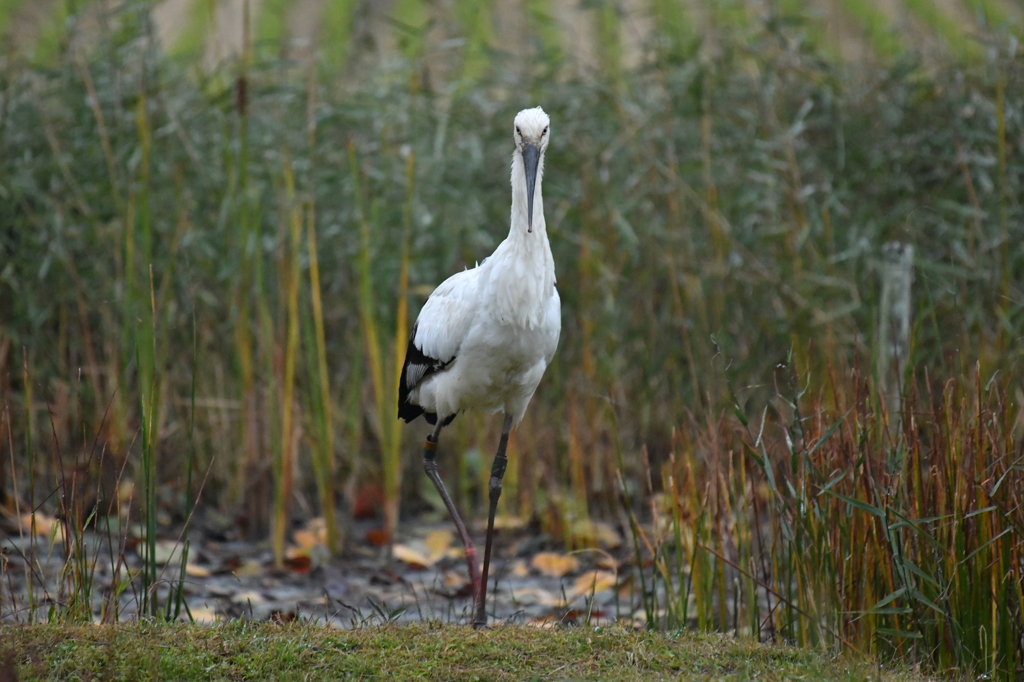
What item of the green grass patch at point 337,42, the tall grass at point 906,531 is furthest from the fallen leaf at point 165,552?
the green grass patch at point 337,42

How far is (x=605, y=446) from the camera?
19.8ft

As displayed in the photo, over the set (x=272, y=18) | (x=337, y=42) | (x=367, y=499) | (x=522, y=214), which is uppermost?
(x=272, y=18)

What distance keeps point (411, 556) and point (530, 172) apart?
2452mm

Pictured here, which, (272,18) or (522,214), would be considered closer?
(522,214)

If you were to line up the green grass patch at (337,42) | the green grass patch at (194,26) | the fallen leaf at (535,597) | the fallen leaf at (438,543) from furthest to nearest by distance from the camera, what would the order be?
the green grass patch at (194,26), the green grass patch at (337,42), the fallen leaf at (438,543), the fallen leaf at (535,597)

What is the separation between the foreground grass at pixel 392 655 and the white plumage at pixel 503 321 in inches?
41.7

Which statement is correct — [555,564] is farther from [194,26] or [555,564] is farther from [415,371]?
[194,26]

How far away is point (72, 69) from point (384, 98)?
1.69 meters

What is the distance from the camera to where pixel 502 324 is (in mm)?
3840

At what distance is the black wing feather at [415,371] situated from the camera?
4.30m

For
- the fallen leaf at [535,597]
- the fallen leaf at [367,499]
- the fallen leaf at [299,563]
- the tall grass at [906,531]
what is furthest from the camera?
Result: the fallen leaf at [367,499]

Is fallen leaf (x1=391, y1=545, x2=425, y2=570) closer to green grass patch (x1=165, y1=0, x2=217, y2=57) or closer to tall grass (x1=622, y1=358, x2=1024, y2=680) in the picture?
tall grass (x1=622, y1=358, x2=1024, y2=680)

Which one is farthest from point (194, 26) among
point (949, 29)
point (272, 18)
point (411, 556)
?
point (411, 556)

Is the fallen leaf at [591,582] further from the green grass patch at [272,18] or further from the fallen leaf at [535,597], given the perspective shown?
the green grass patch at [272,18]
